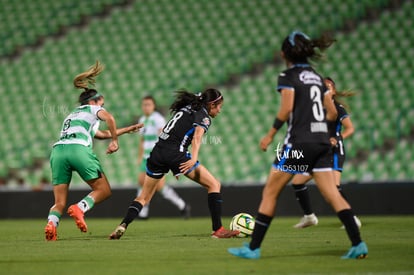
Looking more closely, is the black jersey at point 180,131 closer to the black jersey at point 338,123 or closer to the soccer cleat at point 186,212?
the black jersey at point 338,123

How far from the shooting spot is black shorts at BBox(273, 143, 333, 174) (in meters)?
7.03

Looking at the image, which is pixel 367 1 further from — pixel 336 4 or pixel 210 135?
pixel 210 135

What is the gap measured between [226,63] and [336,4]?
140 inches

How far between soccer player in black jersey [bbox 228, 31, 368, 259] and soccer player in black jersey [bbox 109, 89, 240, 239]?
8.71ft

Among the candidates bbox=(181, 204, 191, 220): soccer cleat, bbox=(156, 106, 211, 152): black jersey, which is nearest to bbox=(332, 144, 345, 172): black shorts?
bbox=(156, 106, 211, 152): black jersey

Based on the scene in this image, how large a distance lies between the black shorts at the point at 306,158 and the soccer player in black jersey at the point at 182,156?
2.61m

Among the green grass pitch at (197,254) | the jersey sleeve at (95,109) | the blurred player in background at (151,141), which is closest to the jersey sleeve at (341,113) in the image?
the green grass pitch at (197,254)

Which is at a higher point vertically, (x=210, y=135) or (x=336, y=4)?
(x=336, y=4)

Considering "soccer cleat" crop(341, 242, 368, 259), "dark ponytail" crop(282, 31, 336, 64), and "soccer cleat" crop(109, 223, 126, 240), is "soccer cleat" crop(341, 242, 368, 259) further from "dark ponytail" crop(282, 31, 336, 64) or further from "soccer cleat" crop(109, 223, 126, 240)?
"soccer cleat" crop(109, 223, 126, 240)

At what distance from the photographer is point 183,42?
2238cm

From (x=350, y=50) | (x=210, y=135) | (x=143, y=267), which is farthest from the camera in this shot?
(x=350, y=50)

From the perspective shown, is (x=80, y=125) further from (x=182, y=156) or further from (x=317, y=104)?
(x=317, y=104)

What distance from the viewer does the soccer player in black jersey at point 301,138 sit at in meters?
7.00

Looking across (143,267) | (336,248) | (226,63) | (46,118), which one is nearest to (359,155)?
(226,63)
